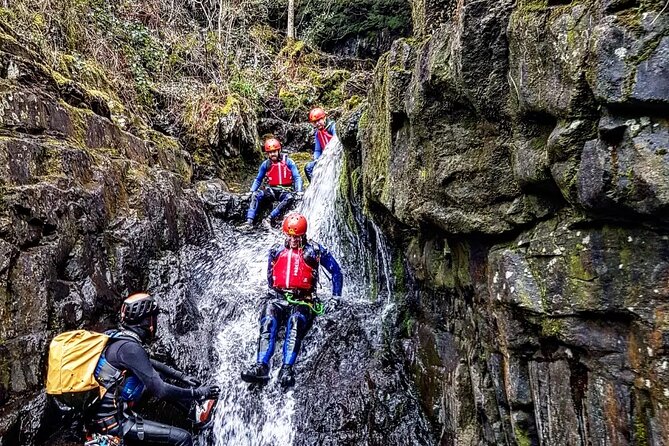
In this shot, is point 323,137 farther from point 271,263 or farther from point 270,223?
point 271,263

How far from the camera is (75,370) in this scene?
4609mm

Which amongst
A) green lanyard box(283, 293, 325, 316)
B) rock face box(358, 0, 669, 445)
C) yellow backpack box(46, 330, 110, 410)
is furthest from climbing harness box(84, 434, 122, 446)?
rock face box(358, 0, 669, 445)

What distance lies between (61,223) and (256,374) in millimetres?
3517

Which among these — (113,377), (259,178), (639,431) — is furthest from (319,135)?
(639,431)

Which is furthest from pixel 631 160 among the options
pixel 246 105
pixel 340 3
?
pixel 340 3

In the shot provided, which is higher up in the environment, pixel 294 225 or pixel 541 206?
pixel 294 225

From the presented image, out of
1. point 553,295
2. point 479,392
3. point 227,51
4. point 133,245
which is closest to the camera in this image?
point 553,295

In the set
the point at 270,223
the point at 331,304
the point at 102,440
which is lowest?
the point at 102,440

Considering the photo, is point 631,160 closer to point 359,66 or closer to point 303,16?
point 359,66

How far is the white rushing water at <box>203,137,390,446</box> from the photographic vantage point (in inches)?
254

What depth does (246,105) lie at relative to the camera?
598 inches

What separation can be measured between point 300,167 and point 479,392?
9937 millimetres

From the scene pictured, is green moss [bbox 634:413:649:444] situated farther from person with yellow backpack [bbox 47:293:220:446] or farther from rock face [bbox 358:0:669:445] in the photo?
person with yellow backpack [bbox 47:293:220:446]

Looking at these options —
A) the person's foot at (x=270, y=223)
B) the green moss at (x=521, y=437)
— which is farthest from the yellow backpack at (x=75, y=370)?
the person's foot at (x=270, y=223)
